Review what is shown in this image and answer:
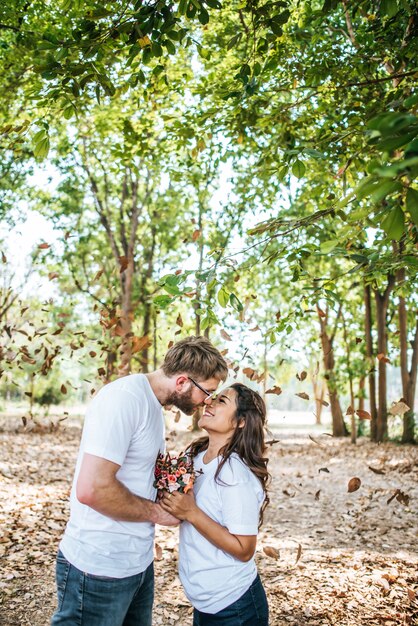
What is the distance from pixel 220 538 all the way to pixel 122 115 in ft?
38.1

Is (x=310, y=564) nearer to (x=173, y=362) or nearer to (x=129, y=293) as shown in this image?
(x=173, y=362)

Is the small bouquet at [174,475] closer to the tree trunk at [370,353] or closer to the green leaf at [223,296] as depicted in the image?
the green leaf at [223,296]

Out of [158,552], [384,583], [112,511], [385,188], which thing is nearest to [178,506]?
[112,511]

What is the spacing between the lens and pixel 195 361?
9.41 ft

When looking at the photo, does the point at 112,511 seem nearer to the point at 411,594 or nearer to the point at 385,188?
the point at 385,188

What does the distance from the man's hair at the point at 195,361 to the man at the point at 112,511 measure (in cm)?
21

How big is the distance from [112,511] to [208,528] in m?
0.52

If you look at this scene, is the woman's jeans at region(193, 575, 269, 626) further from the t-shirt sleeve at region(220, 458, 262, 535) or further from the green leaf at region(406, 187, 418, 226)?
the green leaf at region(406, 187, 418, 226)

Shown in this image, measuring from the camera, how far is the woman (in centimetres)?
260

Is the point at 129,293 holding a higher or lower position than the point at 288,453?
higher

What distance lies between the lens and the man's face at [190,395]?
9.41 ft

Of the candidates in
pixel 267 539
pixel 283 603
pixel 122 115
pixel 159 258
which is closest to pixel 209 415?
pixel 283 603

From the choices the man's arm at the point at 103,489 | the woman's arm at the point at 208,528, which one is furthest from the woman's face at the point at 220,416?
the man's arm at the point at 103,489

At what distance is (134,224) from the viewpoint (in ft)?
59.4
